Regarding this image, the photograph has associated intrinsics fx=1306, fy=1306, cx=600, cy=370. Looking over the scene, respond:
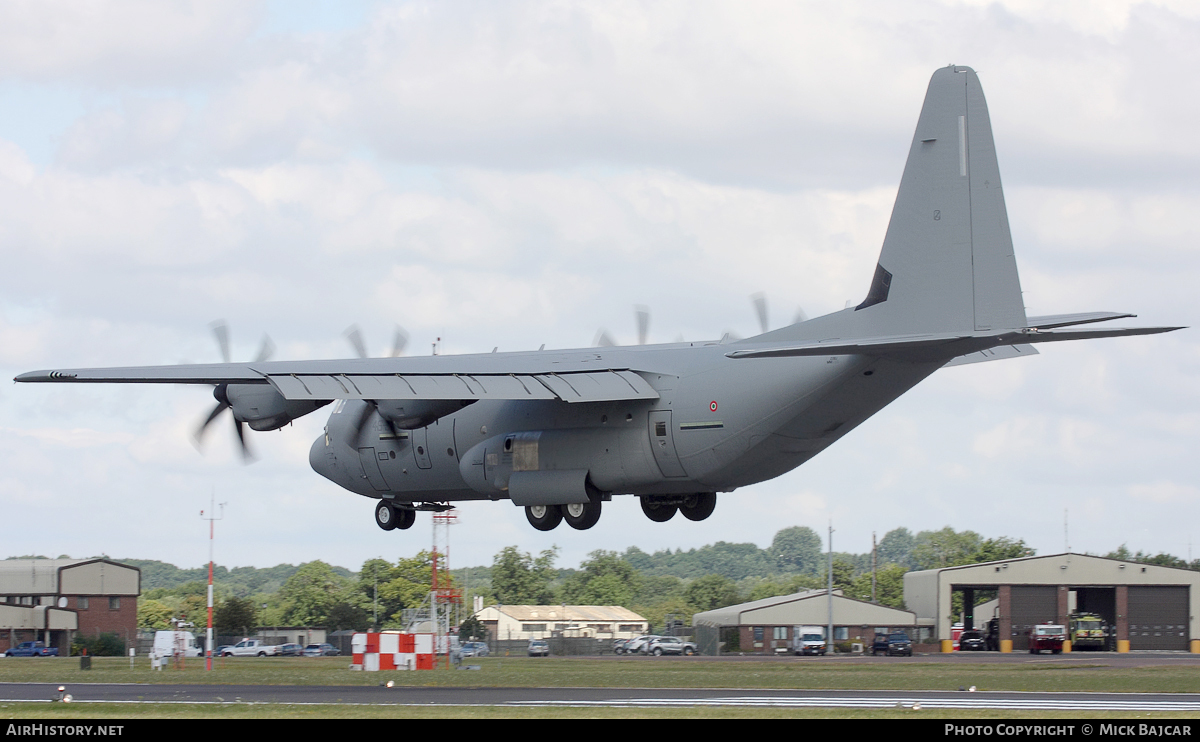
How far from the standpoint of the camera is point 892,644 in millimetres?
59719

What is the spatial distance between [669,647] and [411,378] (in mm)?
37408

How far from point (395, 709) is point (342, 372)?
348 inches

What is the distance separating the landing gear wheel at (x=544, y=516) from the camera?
31547 mm

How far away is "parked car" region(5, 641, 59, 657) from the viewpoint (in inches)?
2744

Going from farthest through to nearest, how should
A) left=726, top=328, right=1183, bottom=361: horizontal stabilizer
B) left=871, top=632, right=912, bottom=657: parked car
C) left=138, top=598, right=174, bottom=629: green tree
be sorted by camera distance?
left=138, top=598, right=174, bottom=629: green tree → left=871, top=632, right=912, bottom=657: parked car → left=726, top=328, right=1183, bottom=361: horizontal stabilizer

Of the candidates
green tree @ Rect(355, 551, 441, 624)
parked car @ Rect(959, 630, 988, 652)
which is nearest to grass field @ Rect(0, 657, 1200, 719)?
parked car @ Rect(959, 630, 988, 652)

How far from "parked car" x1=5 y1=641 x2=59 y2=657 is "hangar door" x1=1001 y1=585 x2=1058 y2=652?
51231 mm

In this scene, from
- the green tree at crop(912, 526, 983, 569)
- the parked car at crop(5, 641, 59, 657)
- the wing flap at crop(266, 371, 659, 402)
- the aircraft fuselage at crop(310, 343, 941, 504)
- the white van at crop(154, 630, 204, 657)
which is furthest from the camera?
the green tree at crop(912, 526, 983, 569)

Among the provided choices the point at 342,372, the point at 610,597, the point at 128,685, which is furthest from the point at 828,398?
the point at 610,597

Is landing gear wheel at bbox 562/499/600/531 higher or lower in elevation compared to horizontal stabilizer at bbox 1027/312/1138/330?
lower

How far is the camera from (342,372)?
2897 centimetres

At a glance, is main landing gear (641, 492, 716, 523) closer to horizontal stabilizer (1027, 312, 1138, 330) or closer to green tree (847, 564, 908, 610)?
horizontal stabilizer (1027, 312, 1138, 330)

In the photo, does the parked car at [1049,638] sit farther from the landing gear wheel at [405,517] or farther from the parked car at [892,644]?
the landing gear wheel at [405,517]
